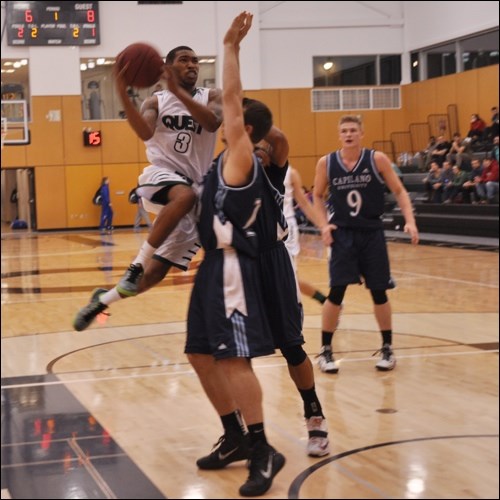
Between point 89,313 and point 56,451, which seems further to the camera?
point 56,451

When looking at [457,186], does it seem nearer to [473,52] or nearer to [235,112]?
[235,112]

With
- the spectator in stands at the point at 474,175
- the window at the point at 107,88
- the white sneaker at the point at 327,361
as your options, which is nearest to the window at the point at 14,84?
the window at the point at 107,88

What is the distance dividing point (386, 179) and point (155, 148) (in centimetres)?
471

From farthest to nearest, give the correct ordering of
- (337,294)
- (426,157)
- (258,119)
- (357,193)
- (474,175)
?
(474,175) → (337,294) → (357,193) → (426,157) → (258,119)

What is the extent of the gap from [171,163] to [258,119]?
0.19m

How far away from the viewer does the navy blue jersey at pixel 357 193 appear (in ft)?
19.2

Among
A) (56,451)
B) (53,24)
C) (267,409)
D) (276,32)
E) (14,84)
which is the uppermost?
(276,32)

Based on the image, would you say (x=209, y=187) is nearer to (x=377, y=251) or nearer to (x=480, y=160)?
(x=377, y=251)

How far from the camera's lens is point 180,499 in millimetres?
11125

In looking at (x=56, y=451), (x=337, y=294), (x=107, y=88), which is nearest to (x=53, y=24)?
(x=107, y=88)

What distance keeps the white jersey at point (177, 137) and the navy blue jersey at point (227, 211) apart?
0.45ft

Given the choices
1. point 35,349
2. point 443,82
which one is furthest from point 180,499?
point 443,82

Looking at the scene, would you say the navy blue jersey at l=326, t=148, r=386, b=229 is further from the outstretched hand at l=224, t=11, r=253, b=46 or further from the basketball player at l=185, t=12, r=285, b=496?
the outstretched hand at l=224, t=11, r=253, b=46

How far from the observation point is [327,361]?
13297 mm
